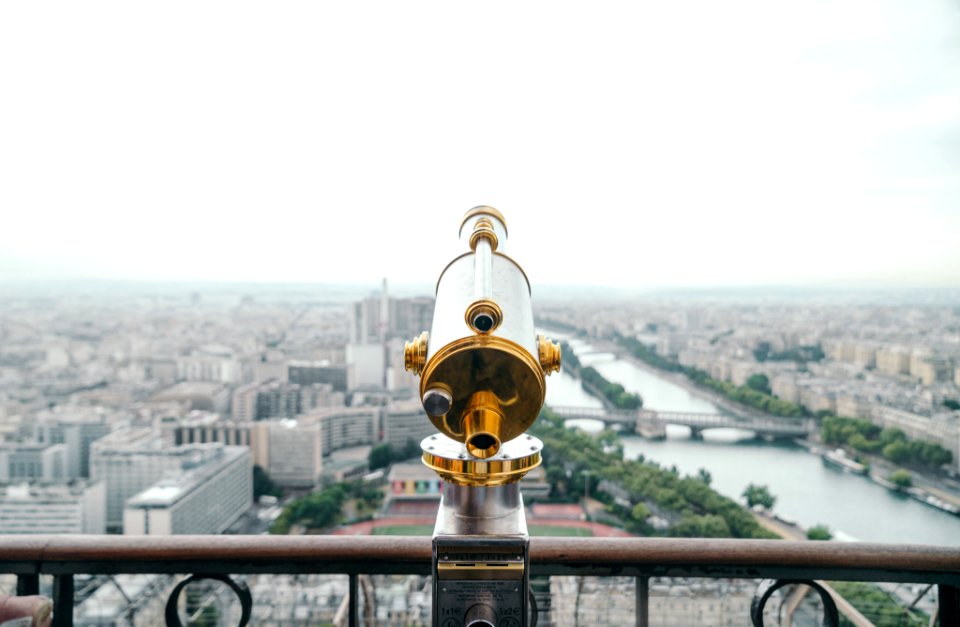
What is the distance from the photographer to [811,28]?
3975mm

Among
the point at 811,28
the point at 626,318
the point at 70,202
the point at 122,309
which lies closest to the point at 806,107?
the point at 811,28

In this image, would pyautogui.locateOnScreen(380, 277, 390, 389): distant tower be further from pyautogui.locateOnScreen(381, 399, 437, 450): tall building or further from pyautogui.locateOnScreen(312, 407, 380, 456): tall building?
pyautogui.locateOnScreen(381, 399, 437, 450): tall building

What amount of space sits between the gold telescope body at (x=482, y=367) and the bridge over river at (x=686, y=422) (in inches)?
211

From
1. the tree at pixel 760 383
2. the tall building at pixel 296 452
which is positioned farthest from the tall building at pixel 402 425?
the tree at pixel 760 383

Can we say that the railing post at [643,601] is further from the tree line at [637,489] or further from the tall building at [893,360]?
the tall building at [893,360]

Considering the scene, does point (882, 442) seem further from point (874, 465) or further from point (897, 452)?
point (897, 452)

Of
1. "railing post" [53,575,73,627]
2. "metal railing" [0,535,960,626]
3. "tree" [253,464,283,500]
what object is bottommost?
"tree" [253,464,283,500]

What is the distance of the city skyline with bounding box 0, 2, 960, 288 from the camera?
321 centimetres

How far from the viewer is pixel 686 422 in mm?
6531

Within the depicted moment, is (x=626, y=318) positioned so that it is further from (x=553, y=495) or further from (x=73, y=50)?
(x=73, y=50)

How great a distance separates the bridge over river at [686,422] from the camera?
5973 mm

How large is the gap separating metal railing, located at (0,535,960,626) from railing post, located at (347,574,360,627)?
0.03 metres

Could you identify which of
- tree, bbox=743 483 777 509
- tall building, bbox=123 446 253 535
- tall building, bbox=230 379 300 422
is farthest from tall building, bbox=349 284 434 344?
tree, bbox=743 483 777 509

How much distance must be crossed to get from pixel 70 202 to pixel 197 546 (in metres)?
8.35
